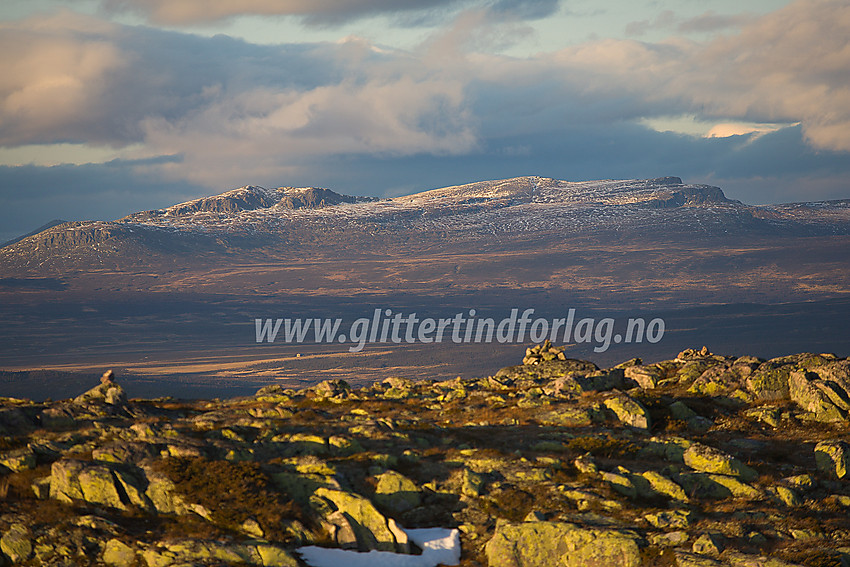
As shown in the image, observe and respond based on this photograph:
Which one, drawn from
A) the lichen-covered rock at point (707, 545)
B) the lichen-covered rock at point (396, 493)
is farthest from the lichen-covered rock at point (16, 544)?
the lichen-covered rock at point (707, 545)

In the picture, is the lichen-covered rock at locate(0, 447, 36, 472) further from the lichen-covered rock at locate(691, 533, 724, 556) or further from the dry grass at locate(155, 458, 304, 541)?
the lichen-covered rock at locate(691, 533, 724, 556)

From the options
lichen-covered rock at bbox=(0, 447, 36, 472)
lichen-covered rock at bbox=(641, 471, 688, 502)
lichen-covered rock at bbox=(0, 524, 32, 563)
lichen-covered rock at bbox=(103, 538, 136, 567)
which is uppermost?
lichen-covered rock at bbox=(0, 447, 36, 472)

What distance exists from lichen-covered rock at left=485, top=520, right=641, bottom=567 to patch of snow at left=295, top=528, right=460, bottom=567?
4.65ft

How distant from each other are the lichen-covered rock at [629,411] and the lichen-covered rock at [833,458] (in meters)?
8.30

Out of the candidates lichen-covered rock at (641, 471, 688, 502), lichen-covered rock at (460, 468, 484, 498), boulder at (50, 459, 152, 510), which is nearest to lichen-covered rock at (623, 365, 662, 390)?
lichen-covered rock at (641, 471, 688, 502)

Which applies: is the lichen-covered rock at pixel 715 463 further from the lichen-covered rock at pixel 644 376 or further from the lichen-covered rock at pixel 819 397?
the lichen-covered rock at pixel 644 376

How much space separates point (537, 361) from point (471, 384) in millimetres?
15836

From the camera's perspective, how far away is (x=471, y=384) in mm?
60406

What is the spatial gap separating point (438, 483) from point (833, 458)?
1778cm

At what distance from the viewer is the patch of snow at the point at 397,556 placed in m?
24.6

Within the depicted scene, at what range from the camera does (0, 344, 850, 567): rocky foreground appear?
24453 millimetres

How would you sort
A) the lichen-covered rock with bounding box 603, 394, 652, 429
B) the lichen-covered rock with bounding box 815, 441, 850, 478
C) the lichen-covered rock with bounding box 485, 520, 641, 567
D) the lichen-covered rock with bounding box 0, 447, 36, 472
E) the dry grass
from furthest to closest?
the lichen-covered rock with bounding box 603, 394, 652, 429 → the lichen-covered rock with bounding box 815, 441, 850, 478 → the lichen-covered rock with bounding box 0, 447, 36, 472 → the dry grass → the lichen-covered rock with bounding box 485, 520, 641, 567

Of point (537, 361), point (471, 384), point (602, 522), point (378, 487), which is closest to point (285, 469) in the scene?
point (378, 487)

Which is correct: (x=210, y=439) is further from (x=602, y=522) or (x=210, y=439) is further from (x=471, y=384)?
(x=471, y=384)
